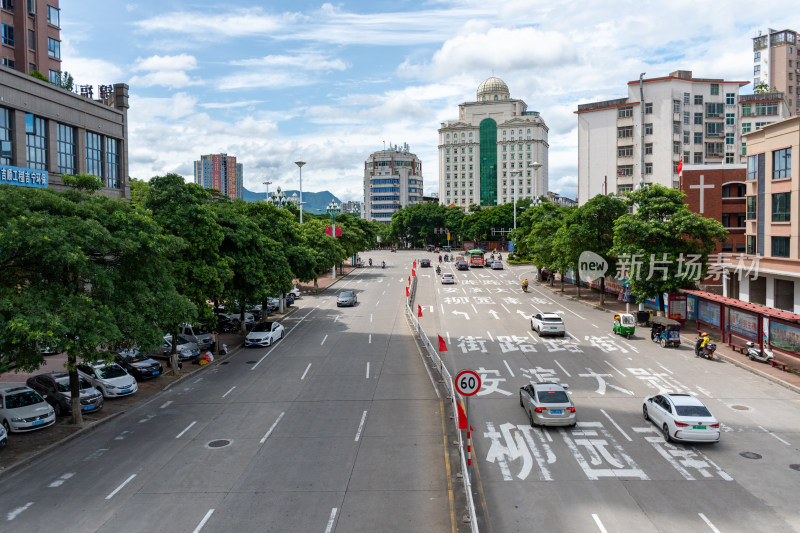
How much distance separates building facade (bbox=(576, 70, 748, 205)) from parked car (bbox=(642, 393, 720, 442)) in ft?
220

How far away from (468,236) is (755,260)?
331 ft

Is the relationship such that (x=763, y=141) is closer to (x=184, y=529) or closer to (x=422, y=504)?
(x=422, y=504)

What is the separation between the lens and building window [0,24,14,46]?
50469 millimetres

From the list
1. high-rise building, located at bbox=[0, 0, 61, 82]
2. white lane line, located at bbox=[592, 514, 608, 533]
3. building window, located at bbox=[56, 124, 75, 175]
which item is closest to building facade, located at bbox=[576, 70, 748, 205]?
building window, located at bbox=[56, 124, 75, 175]

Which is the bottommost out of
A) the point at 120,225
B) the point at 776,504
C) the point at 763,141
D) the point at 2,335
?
the point at 776,504

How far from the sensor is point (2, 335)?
57.7 feet

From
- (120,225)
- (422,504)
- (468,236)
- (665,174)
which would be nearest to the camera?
(422,504)

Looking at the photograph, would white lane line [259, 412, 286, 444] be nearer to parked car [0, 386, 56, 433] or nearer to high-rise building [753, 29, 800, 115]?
parked car [0, 386, 56, 433]

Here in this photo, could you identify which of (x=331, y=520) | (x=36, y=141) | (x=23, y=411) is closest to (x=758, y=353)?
(x=331, y=520)

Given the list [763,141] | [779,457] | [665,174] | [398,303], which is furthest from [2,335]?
[665,174]

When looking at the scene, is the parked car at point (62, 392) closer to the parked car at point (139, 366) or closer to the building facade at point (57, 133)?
the parked car at point (139, 366)

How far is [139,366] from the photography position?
3019cm

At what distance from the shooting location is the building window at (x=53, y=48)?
180 feet

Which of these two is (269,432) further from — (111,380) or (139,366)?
(139,366)
